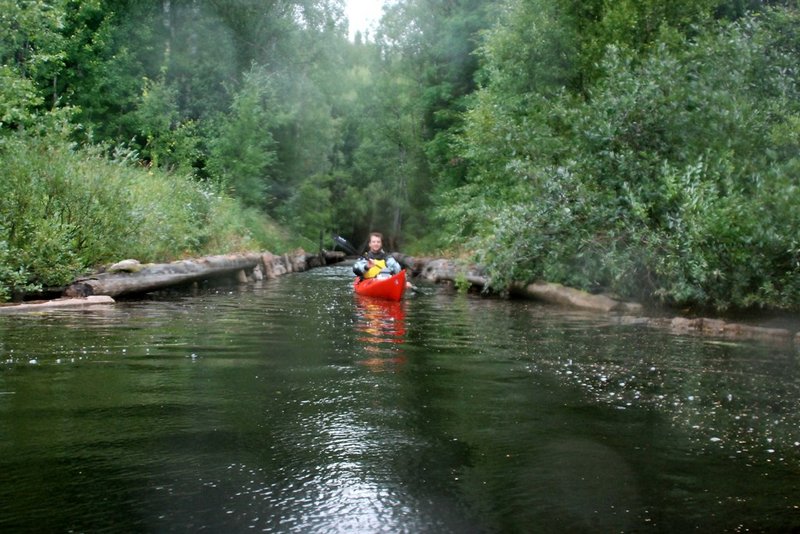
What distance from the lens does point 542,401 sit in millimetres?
5711

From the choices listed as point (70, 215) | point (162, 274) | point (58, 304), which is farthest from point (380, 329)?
point (70, 215)

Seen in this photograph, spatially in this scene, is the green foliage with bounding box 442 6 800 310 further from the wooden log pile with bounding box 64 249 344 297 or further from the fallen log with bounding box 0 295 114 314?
the fallen log with bounding box 0 295 114 314

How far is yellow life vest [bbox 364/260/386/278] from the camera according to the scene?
687 inches

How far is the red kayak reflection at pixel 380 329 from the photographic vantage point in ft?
25.6

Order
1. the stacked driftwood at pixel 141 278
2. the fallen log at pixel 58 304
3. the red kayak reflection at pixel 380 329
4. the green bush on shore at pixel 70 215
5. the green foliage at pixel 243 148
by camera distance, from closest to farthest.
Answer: the red kayak reflection at pixel 380 329, the fallen log at pixel 58 304, the green bush on shore at pixel 70 215, the stacked driftwood at pixel 141 278, the green foliage at pixel 243 148

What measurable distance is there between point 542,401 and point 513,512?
98.1 inches

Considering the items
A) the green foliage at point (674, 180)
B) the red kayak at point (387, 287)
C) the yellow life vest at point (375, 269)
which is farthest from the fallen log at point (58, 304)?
the green foliage at point (674, 180)

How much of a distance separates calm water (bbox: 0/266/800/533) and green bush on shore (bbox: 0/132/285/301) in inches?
123

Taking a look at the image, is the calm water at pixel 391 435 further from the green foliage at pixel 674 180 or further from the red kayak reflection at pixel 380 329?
the green foliage at pixel 674 180

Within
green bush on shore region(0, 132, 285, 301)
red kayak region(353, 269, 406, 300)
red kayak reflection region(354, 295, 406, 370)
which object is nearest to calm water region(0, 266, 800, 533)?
red kayak reflection region(354, 295, 406, 370)

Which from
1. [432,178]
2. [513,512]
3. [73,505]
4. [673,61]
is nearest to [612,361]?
[513,512]

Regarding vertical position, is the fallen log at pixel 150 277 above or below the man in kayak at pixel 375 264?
below

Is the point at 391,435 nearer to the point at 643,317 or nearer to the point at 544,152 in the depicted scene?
the point at 643,317

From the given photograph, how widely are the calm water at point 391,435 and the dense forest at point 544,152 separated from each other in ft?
9.10
